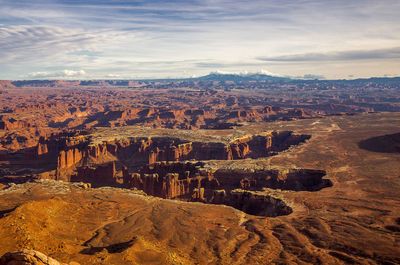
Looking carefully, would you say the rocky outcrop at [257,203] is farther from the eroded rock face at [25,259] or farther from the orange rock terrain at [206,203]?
the eroded rock face at [25,259]

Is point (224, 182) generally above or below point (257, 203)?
→ below

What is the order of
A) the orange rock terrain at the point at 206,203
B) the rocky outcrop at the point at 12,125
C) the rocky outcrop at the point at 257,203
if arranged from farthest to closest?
1. the rocky outcrop at the point at 12,125
2. the rocky outcrop at the point at 257,203
3. the orange rock terrain at the point at 206,203

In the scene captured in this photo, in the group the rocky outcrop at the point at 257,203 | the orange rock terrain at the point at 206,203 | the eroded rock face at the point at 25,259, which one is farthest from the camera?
the rocky outcrop at the point at 257,203

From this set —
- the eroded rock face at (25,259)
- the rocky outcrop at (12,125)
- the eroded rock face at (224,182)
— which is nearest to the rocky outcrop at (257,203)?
the eroded rock face at (224,182)

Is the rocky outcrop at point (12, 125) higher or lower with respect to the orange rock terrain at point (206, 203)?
lower

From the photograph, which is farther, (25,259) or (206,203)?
(206,203)

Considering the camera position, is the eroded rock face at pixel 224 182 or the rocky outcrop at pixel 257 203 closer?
the rocky outcrop at pixel 257 203

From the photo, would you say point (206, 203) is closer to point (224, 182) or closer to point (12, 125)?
point (224, 182)

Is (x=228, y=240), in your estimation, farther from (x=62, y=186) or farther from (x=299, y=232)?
(x=62, y=186)

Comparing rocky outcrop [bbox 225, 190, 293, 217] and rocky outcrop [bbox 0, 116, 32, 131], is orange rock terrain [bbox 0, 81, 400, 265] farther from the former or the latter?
rocky outcrop [bbox 0, 116, 32, 131]

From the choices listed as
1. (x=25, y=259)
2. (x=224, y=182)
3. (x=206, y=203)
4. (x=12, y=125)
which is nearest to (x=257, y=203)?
(x=206, y=203)

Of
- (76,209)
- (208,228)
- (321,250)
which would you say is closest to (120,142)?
(76,209)
